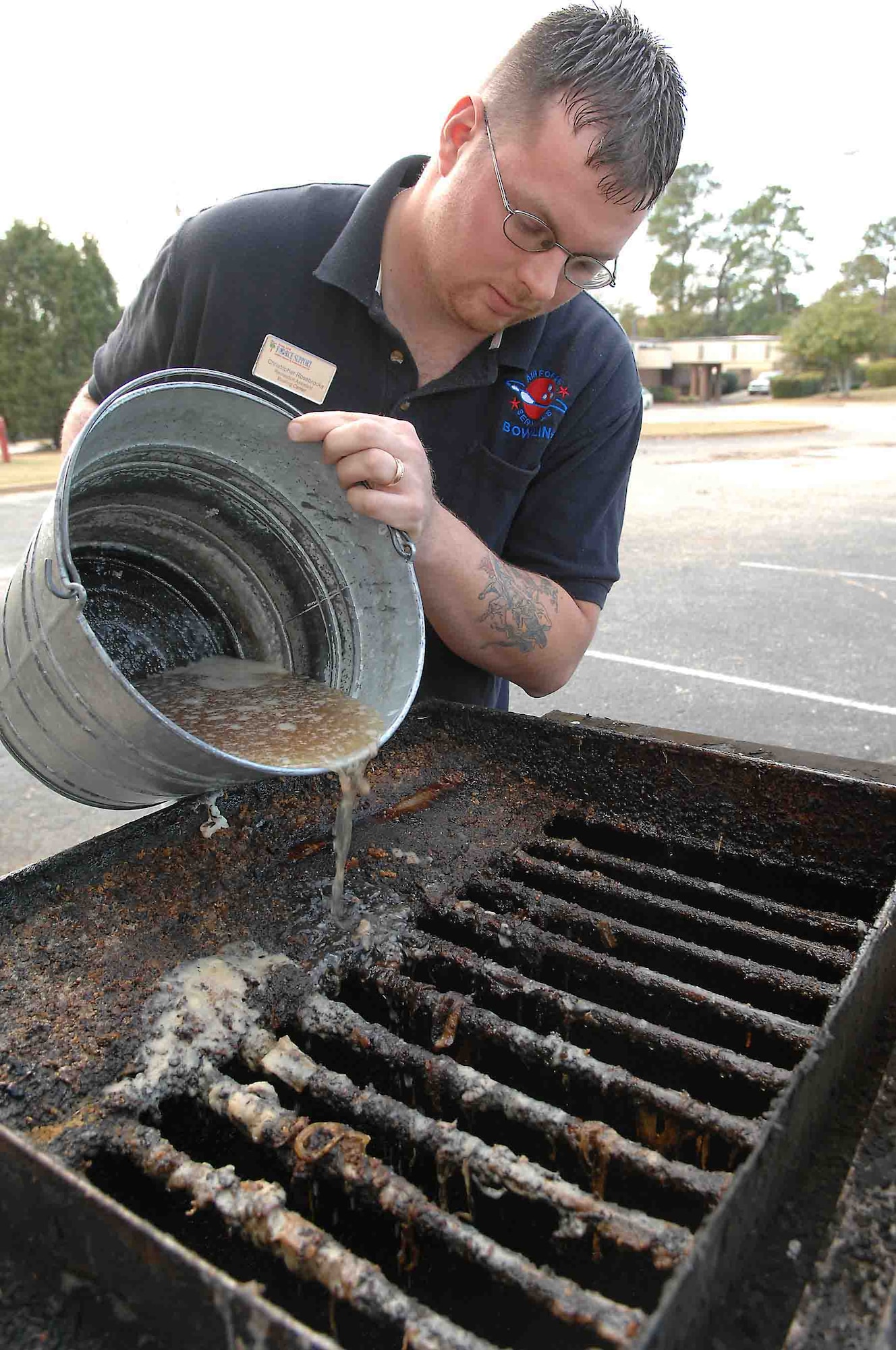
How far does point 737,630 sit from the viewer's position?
639cm

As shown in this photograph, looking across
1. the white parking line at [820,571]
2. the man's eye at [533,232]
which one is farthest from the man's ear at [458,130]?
the white parking line at [820,571]

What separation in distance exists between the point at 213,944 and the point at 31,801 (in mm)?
2930

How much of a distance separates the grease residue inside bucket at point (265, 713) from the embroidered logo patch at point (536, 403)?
2.50 ft

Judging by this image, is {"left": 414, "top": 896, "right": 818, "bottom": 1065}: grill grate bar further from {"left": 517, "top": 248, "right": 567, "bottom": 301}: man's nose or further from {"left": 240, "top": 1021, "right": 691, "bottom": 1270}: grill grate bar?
{"left": 517, "top": 248, "right": 567, "bottom": 301}: man's nose

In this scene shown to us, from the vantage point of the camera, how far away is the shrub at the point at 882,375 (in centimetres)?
4347

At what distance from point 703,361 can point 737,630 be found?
41442 millimetres

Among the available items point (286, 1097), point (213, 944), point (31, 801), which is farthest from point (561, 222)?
point (31, 801)

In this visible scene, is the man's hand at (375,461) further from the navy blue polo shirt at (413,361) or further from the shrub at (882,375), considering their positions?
the shrub at (882,375)

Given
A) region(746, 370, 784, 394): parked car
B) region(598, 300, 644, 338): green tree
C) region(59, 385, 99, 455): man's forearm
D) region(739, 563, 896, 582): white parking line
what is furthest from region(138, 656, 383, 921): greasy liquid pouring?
region(598, 300, 644, 338): green tree

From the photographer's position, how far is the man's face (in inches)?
61.6

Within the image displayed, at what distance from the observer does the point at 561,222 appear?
5.29 ft

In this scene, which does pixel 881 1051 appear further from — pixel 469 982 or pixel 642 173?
pixel 642 173

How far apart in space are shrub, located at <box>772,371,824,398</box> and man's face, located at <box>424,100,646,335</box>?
45.2 m

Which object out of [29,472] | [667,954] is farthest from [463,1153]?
[29,472]
